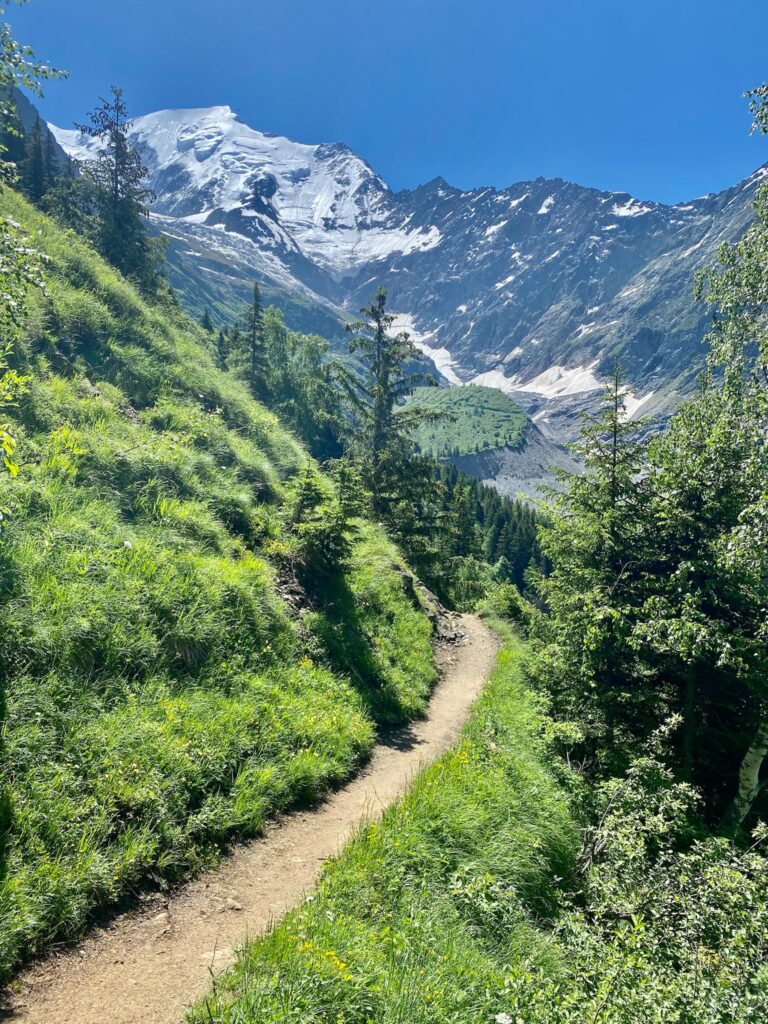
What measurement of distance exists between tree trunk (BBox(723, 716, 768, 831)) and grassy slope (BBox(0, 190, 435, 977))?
671 cm

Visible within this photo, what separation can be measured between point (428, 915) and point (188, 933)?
2437mm

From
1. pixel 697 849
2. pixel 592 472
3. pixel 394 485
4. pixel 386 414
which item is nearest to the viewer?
pixel 697 849

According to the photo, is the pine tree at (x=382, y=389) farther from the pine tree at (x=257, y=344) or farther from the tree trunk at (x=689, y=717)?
the pine tree at (x=257, y=344)

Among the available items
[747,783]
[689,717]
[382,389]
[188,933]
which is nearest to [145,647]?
[188,933]

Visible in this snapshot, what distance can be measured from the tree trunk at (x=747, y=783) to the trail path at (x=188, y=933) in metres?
6.46

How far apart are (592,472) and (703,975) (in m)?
9.23

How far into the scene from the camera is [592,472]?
12.2m

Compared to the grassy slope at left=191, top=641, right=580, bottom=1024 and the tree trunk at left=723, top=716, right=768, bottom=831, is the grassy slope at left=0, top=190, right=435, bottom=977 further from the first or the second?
the tree trunk at left=723, top=716, right=768, bottom=831

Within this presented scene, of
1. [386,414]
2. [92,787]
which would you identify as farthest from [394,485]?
[92,787]

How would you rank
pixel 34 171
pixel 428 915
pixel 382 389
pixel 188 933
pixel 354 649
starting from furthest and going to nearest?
pixel 34 171, pixel 382 389, pixel 354 649, pixel 428 915, pixel 188 933

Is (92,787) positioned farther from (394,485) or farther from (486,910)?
(394,485)

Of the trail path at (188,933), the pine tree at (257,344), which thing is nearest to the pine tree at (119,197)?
the pine tree at (257,344)

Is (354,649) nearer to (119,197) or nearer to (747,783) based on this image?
(747,783)

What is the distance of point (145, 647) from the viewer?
770 centimetres
